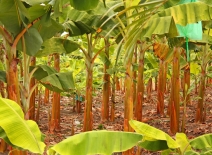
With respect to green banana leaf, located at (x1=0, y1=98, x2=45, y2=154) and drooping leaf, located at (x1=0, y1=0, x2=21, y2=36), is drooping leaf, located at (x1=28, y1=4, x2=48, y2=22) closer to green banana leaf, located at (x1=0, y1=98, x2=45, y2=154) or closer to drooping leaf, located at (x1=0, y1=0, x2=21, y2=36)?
drooping leaf, located at (x1=0, y1=0, x2=21, y2=36)

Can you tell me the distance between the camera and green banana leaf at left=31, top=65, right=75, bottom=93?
4406 millimetres

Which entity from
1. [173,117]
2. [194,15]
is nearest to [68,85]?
[194,15]

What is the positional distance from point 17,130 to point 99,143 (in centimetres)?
61

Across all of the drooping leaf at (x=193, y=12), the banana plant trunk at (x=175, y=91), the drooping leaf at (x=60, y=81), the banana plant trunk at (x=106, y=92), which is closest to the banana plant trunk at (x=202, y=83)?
the banana plant trunk at (x=175, y=91)

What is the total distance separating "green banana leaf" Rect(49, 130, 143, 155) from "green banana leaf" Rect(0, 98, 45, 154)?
6.1 inches

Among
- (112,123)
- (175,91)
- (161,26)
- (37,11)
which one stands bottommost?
(112,123)

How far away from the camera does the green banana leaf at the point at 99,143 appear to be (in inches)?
94.3

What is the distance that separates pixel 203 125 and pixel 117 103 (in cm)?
535

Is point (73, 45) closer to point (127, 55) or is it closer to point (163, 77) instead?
point (127, 55)

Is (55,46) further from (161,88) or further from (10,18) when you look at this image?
(161,88)

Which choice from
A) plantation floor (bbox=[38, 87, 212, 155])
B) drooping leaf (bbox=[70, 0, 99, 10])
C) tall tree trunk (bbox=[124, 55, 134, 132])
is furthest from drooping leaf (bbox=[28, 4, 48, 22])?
plantation floor (bbox=[38, 87, 212, 155])

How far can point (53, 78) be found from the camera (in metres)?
4.46

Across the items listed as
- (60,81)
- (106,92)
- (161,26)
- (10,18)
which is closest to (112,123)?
(106,92)

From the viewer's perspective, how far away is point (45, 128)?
8.30 meters
